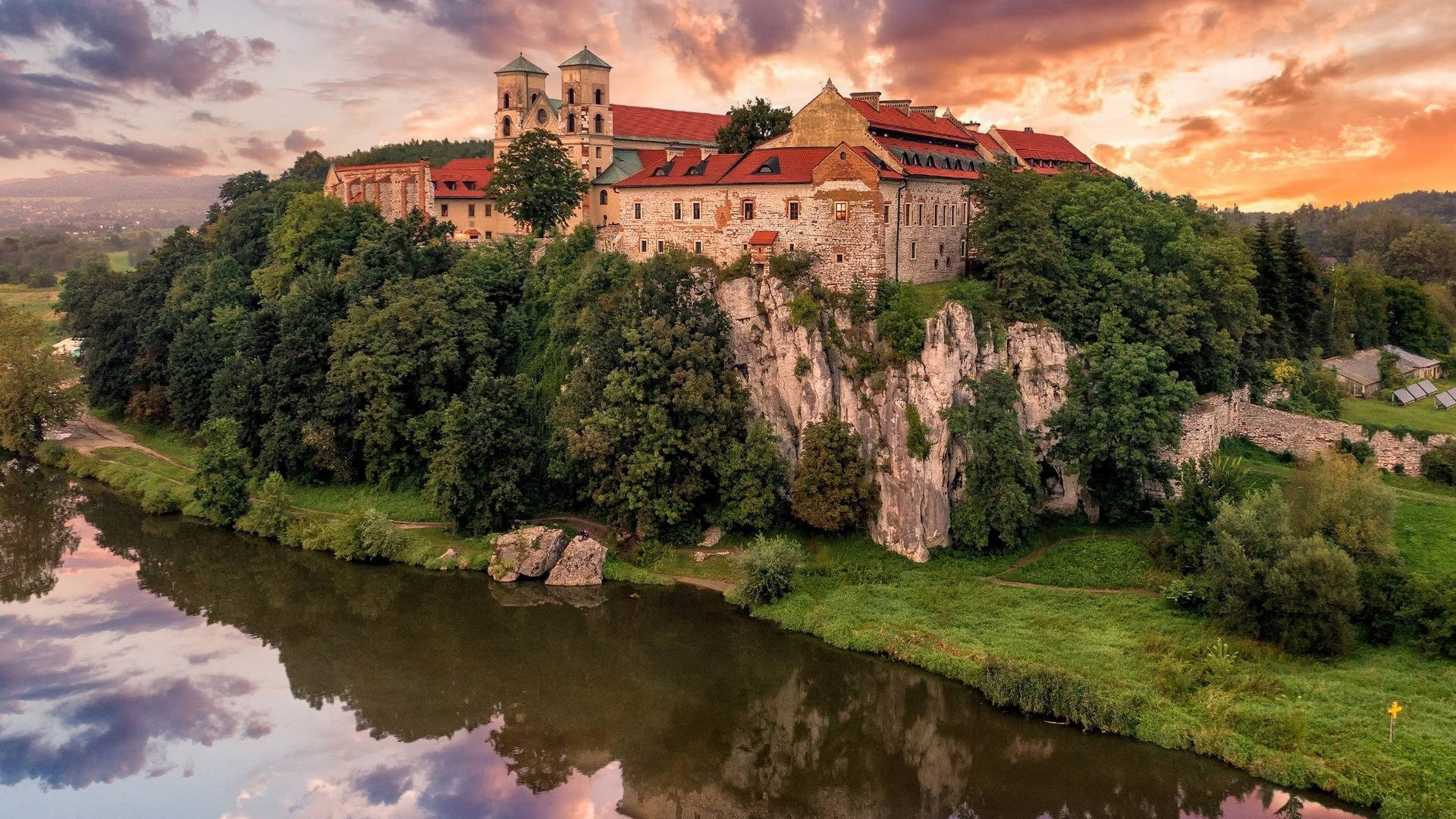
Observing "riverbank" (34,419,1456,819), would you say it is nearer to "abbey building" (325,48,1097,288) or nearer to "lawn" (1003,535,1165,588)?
"lawn" (1003,535,1165,588)

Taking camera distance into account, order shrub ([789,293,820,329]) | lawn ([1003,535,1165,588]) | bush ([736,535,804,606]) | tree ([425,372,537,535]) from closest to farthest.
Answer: lawn ([1003,535,1165,588]), bush ([736,535,804,606]), shrub ([789,293,820,329]), tree ([425,372,537,535])

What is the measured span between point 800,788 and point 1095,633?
10.4 meters

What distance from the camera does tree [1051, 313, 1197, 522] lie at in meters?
36.9

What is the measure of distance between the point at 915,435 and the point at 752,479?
228 inches

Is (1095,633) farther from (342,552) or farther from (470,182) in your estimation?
(470,182)

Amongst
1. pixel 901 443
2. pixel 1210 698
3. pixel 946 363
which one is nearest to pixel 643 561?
pixel 901 443

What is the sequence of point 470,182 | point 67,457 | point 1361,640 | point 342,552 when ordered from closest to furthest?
point 1361,640 → point 342,552 → point 67,457 → point 470,182

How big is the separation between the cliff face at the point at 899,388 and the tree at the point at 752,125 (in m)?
11.3

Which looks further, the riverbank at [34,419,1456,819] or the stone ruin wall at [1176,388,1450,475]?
the stone ruin wall at [1176,388,1450,475]

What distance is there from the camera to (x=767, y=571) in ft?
113

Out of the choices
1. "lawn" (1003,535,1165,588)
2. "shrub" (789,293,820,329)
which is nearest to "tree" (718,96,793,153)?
"shrub" (789,293,820,329)

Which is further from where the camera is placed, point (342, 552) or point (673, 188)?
point (673, 188)

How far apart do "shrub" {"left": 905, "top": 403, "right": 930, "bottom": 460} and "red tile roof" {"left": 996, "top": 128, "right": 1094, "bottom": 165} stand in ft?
88.1

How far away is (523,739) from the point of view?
2756cm
